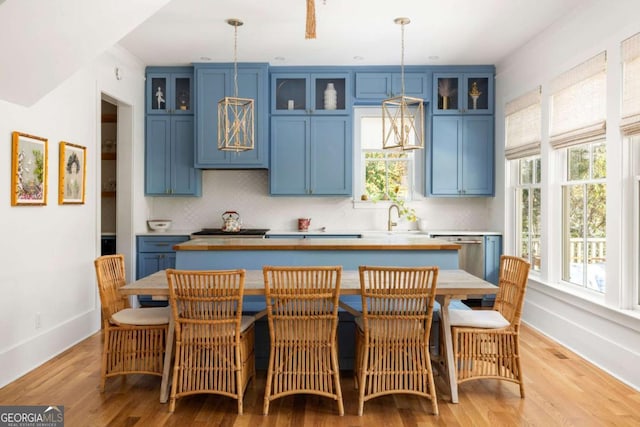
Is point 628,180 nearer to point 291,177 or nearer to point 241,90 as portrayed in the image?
point 291,177

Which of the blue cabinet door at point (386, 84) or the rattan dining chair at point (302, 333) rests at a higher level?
the blue cabinet door at point (386, 84)

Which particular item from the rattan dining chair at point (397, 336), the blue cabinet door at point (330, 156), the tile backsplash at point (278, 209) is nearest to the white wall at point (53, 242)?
the tile backsplash at point (278, 209)

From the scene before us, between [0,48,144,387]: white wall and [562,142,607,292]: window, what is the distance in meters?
4.49

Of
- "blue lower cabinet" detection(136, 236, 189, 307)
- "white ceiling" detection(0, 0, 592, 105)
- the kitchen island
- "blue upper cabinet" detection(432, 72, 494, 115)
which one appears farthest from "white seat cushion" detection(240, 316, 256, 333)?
"blue upper cabinet" detection(432, 72, 494, 115)

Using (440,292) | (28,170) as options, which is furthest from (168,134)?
(440,292)

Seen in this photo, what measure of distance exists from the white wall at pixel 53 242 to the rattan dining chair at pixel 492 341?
3113mm

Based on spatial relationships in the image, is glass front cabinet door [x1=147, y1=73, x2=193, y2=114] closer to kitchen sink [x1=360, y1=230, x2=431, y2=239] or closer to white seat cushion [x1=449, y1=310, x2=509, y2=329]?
kitchen sink [x1=360, y1=230, x2=431, y2=239]

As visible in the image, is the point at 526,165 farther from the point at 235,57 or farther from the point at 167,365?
the point at 167,365

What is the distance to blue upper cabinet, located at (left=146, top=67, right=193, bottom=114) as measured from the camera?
623 cm

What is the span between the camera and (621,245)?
371cm

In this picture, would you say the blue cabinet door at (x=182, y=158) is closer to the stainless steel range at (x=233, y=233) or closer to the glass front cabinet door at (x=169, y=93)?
the glass front cabinet door at (x=169, y=93)

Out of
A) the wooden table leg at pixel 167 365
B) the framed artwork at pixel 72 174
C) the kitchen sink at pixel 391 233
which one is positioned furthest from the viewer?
the kitchen sink at pixel 391 233

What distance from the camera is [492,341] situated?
331cm

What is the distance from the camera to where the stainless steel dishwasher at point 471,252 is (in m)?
6.04
